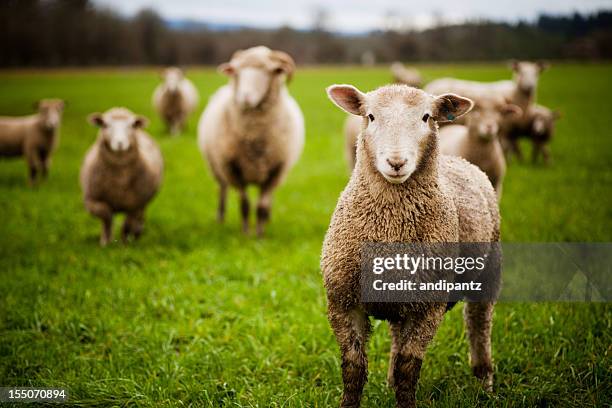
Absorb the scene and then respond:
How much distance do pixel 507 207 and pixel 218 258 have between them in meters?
4.02

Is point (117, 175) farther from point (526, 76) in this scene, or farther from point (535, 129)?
point (535, 129)

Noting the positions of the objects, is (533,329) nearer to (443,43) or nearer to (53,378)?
(53,378)

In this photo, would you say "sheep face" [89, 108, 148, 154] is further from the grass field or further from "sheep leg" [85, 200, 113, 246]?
the grass field

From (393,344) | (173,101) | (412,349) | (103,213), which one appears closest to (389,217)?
(412,349)

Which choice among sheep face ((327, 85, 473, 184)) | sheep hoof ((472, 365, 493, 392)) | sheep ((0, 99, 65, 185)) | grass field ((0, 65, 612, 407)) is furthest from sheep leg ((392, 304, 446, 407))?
sheep ((0, 99, 65, 185))

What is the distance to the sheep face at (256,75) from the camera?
5.66 m

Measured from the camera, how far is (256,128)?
592 cm

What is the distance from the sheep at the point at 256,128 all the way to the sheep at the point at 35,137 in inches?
177

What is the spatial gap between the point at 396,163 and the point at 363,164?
0.38m

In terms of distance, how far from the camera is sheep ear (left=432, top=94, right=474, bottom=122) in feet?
8.03

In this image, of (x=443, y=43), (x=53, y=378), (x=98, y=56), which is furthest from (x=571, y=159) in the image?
(x=98, y=56)

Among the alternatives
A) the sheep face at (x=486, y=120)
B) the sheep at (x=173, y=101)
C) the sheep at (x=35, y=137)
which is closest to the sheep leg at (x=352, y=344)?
the sheep face at (x=486, y=120)

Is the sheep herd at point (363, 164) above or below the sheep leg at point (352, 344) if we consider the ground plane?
above

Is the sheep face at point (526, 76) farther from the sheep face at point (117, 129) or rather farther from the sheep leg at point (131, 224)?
the sheep leg at point (131, 224)
